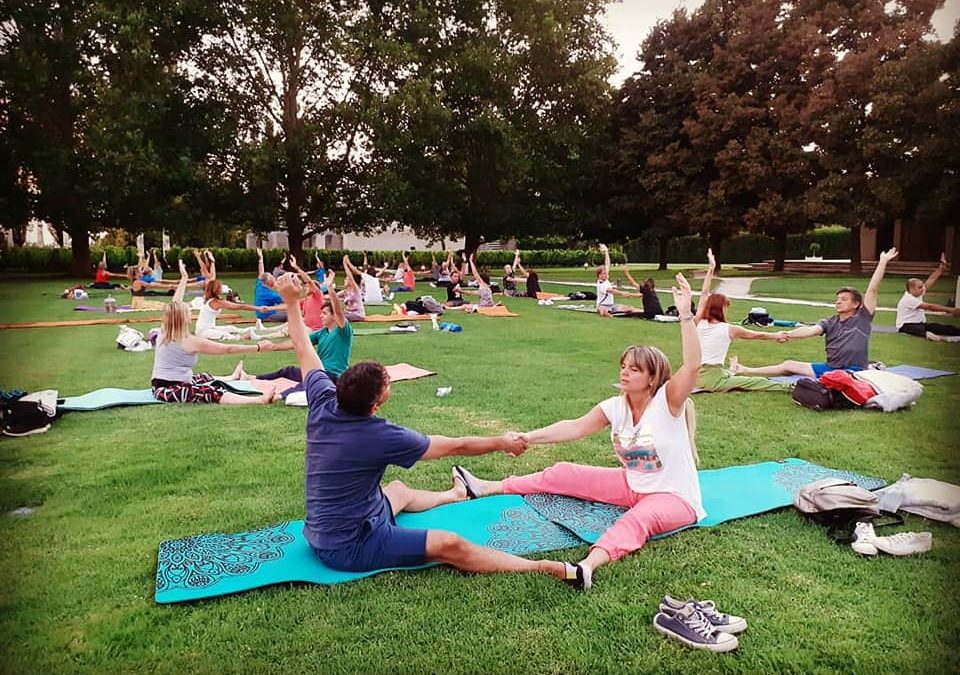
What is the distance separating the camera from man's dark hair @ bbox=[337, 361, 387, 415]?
105 inches

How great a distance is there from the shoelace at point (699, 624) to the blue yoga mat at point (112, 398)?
206 inches

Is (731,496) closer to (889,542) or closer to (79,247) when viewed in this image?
(889,542)

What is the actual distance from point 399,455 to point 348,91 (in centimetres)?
313

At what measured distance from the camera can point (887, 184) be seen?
2012 millimetres

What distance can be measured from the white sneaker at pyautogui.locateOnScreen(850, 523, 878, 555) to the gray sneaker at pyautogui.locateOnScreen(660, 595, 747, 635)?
919 millimetres

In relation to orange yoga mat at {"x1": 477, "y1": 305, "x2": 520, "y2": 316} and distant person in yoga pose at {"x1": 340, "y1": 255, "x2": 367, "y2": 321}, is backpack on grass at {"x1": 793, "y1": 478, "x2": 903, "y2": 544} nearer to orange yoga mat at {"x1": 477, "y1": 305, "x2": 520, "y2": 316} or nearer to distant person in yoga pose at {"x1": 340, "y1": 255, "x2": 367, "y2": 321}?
distant person in yoga pose at {"x1": 340, "y1": 255, "x2": 367, "y2": 321}

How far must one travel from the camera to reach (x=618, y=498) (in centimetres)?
362

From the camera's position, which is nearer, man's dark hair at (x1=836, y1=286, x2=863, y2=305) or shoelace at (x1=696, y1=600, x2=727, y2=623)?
shoelace at (x1=696, y1=600, x2=727, y2=623)

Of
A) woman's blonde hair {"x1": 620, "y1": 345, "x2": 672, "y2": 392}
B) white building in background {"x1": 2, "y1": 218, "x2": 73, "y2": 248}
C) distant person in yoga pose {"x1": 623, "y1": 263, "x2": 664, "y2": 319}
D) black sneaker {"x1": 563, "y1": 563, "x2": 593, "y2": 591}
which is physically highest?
white building in background {"x1": 2, "y1": 218, "x2": 73, "y2": 248}

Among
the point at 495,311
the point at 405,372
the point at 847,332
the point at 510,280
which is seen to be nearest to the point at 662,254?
the point at 495,311

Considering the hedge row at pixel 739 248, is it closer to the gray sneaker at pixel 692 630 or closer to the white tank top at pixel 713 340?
the white tank top at pixel 713 340

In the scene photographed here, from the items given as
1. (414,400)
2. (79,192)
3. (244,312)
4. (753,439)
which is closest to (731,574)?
(753,439)

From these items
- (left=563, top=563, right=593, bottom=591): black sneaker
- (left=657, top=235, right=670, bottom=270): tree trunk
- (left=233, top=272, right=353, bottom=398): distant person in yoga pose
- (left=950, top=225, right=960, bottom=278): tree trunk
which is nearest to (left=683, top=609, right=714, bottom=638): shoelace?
(left=563, top=563, right=593, bottom=591): black sneaker

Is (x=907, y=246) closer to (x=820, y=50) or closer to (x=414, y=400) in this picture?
(x=820, y=50)
